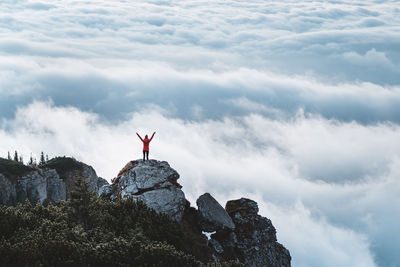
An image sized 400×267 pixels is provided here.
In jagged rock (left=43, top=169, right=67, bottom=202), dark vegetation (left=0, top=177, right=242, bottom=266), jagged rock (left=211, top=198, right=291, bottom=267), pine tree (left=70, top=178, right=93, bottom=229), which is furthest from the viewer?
jagged rock (left=43, top=169, right=67, bottom=202)

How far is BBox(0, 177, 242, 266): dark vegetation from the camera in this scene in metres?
17.0

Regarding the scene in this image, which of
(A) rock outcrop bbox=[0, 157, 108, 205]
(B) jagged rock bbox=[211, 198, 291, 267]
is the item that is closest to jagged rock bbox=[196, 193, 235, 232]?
(B) jagged rock bbox=[211, 198, 291, 267]

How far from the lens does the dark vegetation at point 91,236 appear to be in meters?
17.0

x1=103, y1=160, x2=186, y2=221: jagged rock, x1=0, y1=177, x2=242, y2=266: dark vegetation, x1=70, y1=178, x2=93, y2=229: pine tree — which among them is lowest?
x1=0, y1=177, x2=242, y2=266: dark vegetation

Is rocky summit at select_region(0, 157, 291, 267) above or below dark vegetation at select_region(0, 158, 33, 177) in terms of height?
below

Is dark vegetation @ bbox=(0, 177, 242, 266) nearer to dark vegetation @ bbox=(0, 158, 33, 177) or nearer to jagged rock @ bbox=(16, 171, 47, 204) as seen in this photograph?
jagged rock @ bbox=(16, 171, 47, 204)

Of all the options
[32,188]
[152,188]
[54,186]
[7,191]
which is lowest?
[152,188]

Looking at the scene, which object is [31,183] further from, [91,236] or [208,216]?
[91,236]

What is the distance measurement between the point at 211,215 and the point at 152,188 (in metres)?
5.01

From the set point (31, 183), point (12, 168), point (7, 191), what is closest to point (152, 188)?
point (7, 191)

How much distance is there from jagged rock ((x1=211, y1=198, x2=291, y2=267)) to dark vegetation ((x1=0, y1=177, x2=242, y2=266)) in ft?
14.0

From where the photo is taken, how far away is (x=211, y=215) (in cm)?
3203

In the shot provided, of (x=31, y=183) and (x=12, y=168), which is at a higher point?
(x=12, y=168)

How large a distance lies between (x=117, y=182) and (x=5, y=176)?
1544 inches
